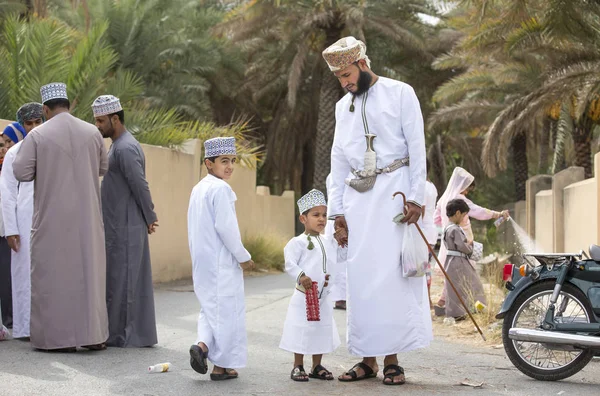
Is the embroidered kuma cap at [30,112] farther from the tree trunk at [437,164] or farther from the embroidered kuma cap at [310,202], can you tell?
the tree trunk at [437,164]

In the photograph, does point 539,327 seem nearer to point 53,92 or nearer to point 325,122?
point 53,92

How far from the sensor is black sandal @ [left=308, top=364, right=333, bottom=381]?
6.82 metres

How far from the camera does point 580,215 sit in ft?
51.9

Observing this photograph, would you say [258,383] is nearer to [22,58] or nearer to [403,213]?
[403,213]

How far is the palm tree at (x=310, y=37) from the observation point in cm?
2677

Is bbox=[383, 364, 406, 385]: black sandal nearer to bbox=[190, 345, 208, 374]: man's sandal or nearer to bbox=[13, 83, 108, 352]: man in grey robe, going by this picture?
bbox=[190, 345, 208, 374]: man's sandal

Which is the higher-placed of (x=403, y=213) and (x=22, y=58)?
(x=22, y=58)

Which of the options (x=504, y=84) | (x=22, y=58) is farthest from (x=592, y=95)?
(x=22, y=58)

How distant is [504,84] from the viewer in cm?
2538

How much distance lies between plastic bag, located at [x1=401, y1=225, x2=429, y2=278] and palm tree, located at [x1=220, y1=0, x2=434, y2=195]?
19.3 m

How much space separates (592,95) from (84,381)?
529 inches

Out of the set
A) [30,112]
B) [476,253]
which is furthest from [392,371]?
[476,253]

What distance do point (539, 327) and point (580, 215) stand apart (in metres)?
9.18

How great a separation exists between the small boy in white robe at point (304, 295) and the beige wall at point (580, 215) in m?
8.04
